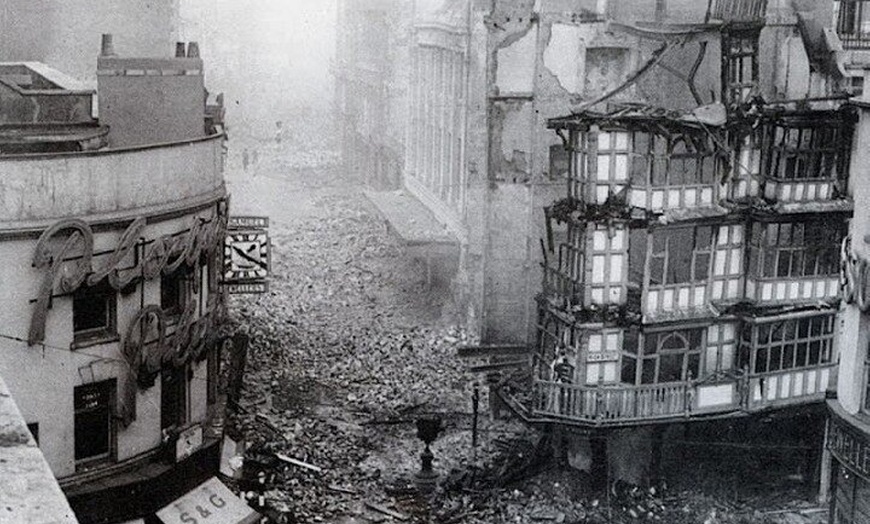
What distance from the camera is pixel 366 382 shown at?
3441cm

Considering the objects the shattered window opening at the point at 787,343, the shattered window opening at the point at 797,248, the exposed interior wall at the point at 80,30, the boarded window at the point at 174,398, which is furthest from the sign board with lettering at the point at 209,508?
the exposed interior wall at the point at 80,30

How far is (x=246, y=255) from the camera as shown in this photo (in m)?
27.8

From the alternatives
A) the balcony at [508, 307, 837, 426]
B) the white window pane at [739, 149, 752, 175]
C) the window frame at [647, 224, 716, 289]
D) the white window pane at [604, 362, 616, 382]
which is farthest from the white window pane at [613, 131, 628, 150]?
the white window pane at [604, 362, 616, 382]

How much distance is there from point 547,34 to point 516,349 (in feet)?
37.3

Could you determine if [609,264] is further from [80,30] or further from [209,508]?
[80,30]

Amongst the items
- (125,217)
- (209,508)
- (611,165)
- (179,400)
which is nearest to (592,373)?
(611,165)

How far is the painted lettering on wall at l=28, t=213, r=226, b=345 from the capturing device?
19375 millimetres

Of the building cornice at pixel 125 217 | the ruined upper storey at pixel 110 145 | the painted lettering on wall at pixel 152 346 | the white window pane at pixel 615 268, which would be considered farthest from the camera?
the white window pane at pixel 615 268

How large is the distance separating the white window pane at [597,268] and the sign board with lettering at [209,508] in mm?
10280

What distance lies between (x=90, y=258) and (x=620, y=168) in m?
13.5

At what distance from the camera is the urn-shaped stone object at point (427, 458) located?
27203mm

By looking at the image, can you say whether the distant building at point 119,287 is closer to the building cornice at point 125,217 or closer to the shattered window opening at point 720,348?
the building cornice at point 125,217

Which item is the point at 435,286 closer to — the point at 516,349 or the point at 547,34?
the point at 516,349

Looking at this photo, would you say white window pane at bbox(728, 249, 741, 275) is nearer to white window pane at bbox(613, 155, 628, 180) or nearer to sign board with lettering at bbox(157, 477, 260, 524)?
white window pane at bbox(613, 155, 628, 180)
